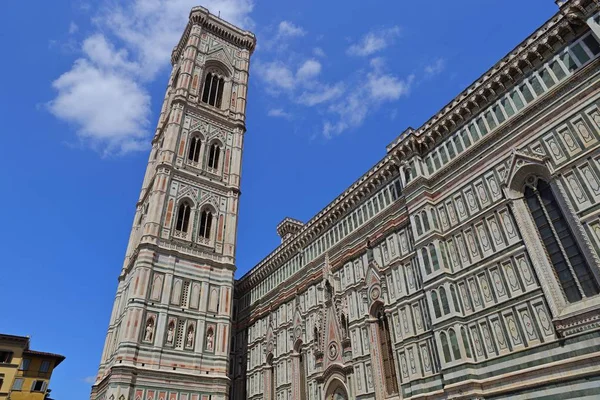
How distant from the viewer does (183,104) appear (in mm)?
35531

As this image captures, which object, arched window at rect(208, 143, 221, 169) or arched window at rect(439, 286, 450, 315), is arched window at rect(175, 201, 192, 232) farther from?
arched window at rect(439, 286, 450, 315)

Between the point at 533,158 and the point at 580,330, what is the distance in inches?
249

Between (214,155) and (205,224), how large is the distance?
675cm

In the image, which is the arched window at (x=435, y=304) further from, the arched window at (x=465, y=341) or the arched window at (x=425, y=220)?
the arched window at (x=425, y=220)

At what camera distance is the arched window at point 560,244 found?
44.7 ft

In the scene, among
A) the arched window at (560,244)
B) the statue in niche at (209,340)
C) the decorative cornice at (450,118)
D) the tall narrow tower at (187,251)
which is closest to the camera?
the arched window at (560,244)

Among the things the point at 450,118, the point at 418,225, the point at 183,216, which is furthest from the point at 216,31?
the point at 418,225

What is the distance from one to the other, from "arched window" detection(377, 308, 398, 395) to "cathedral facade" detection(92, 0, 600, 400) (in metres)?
0.07

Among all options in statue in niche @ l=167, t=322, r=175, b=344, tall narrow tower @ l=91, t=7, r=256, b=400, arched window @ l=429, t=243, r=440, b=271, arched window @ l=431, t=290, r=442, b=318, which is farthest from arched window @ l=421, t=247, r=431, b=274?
statue in niche @ l=167, t=322, r=175, b=344

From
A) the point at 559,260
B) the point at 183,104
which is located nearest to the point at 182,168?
the point at 183,104

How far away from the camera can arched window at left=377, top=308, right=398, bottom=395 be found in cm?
1889

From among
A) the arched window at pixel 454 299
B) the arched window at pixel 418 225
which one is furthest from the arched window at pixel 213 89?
the arched window at pixel 454 299

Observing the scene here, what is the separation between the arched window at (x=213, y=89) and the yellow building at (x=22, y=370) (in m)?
27.6

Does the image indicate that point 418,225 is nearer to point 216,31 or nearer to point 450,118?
point 450,118
